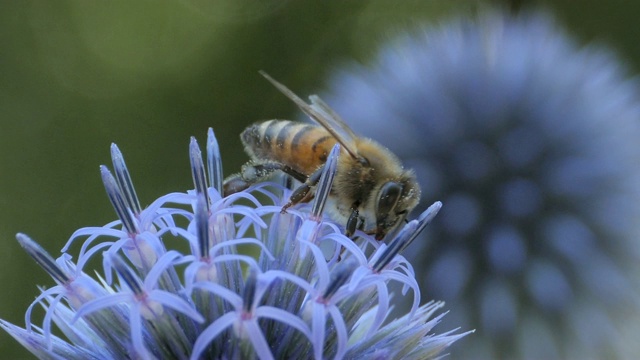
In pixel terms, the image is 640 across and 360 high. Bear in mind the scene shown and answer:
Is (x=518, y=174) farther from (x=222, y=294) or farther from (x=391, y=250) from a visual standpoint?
(x=222, y=294)

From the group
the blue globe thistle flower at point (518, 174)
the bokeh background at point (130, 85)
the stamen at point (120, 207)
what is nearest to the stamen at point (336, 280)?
the stamen at point (120, 207)

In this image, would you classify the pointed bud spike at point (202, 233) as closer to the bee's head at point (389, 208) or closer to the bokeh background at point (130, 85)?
the bee's head at point (389, 208)

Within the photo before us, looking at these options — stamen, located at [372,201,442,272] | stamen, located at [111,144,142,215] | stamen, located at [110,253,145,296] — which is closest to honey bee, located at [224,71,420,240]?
stamen, located at [372,201,442,272]

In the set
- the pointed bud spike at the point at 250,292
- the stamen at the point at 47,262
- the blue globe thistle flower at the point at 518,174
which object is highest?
the stamen at the point at 47,262

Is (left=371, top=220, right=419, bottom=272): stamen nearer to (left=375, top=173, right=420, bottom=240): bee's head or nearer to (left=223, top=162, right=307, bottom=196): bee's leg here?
(left=375, top=173, right=420, bottom=240): bee's head

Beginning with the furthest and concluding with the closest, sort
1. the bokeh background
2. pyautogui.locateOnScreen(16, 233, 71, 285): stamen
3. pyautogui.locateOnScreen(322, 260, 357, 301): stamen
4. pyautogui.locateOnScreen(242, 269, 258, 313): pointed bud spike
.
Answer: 1. the bokeh background
2. pyautogui.locateOnScreen(16, 233, 71, 285): stamen
3. pyautogui.locateOnScreen(322, 260, 357, 301): stamen
4. pyautogui.locateOnScreen(242, 269, 258, 313): pointed bud spike

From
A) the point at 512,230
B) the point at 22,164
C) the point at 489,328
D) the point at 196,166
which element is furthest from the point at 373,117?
the point at 22,164
